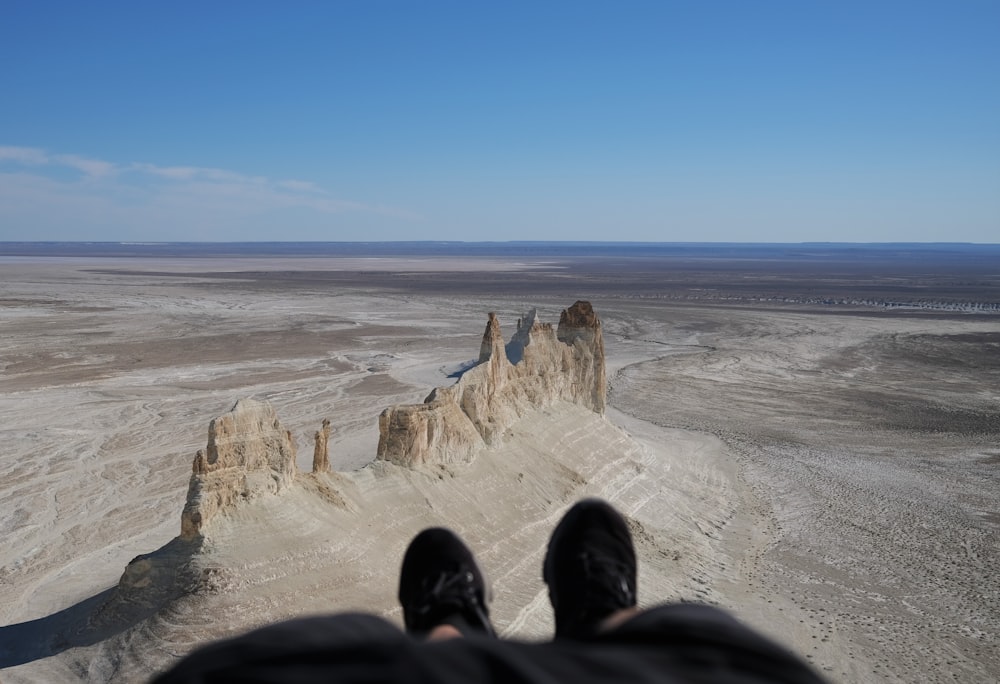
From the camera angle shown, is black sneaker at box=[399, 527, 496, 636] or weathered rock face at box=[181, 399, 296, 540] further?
weathered rock face at box=[181, 399, 296, 540]

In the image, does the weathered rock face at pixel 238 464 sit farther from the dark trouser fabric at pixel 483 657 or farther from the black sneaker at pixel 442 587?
the dark trouser fabric at pixel 483 657

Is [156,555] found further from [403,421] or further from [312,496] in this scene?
[403,421]

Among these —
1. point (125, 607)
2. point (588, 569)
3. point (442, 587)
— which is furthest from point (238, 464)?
point (588, 569)

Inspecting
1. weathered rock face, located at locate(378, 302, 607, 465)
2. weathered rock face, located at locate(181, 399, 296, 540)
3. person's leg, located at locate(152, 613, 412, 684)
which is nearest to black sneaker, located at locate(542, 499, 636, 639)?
person's leg, located at locate(152, 613, 412, 684)

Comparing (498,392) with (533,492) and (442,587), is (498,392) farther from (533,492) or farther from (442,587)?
(442,587)

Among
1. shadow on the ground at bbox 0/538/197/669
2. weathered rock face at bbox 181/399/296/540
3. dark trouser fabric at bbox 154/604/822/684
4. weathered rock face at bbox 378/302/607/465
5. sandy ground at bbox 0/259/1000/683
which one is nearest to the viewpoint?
dark trouser fabric at bbox 154/604/822/684

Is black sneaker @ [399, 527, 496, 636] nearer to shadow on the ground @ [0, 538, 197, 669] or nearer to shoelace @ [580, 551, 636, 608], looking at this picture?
shoelace @ [580, 551, 636, 608]
